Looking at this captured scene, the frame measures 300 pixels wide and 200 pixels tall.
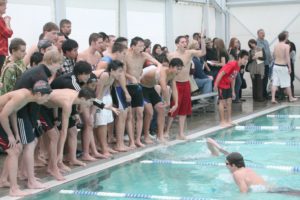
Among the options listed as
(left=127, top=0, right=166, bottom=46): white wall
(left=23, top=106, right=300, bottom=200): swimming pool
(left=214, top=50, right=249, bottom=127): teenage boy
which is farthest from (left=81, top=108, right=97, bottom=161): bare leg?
(left=127, top=0, right=166, bottom=46): white wall

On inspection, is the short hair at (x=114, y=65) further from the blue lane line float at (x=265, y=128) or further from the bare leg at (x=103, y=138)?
the blue lane line float at (x=265, y=128)

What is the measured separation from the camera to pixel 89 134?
7.68 metres

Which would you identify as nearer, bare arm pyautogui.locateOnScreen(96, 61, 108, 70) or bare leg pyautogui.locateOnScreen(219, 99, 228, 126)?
bare arm pyautogui.locateOnScreen(96, 61, 108, 70)

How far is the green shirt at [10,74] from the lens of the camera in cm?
688

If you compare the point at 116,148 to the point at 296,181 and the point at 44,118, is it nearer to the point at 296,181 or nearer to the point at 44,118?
the point at 44,118

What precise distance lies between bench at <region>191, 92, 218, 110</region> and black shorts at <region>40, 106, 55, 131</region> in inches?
228

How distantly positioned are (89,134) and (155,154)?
1.29 meters

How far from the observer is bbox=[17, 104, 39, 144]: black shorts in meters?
6.10

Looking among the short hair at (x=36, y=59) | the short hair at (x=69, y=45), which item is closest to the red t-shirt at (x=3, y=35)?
the short hair at (x=69, y=45)

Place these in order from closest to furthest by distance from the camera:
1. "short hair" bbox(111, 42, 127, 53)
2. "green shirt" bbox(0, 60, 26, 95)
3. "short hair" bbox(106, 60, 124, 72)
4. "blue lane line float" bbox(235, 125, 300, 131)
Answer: "green shirt" bbox(0, 60, 26, 95), "short hair" bbox(106, 60, 124, 72), "short hair" bbox(111, 42, 127, 53), "blue lane line float" bbox(235, 125, 300, 131)

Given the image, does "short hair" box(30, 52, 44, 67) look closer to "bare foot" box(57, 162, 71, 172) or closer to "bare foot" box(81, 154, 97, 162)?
"bare foot" box(57, 162, 71, 172)

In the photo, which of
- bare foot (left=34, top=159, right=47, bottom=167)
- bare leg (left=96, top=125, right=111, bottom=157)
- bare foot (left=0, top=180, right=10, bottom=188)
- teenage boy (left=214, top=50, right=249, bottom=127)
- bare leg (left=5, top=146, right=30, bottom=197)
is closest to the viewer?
bare leg (left=5, top=146, right=30, bottom=197)

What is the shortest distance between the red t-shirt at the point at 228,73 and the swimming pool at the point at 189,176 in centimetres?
206

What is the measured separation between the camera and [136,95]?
8867mm
